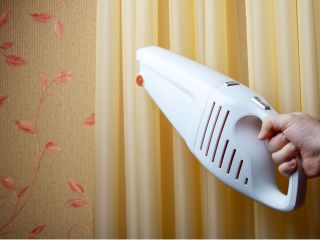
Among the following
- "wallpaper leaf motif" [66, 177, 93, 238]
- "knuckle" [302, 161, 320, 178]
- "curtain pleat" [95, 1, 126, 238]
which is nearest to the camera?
"knuckle" [302, 161, 320, 178]

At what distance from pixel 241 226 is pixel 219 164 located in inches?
10.6

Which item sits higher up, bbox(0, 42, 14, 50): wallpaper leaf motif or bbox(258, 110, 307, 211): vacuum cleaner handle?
bbox(0, 42, 14, 50): wallpaper leaf motif

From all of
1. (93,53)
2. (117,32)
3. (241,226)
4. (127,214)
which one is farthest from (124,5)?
(241,226)

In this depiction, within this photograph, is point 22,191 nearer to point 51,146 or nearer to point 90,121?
point 51,146

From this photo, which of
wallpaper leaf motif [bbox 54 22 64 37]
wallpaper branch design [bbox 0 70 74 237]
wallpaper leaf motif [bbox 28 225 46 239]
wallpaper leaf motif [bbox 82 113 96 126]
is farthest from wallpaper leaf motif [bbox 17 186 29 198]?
wallpaper leaf motif [bbox 54 22 64 37]

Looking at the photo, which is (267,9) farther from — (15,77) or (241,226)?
(15,77)

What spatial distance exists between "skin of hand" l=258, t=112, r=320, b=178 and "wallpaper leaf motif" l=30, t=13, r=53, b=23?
38.6 inches

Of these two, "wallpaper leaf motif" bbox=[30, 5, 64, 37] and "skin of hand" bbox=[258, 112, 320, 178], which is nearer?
"skin of hand" bbox=[258, 112, 320, 178]

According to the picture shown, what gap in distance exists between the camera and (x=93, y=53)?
121 centimetres

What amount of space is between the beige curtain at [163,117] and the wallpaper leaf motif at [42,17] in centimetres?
32

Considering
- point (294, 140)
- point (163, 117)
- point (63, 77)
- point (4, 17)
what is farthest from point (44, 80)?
point (294, 140)

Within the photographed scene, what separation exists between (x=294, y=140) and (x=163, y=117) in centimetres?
43

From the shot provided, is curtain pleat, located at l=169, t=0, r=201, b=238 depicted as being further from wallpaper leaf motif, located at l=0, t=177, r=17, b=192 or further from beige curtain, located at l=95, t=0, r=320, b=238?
wallpaper leaf motif, located at l=0, t=177, r=17, b=192

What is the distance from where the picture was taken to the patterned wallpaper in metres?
1.19
